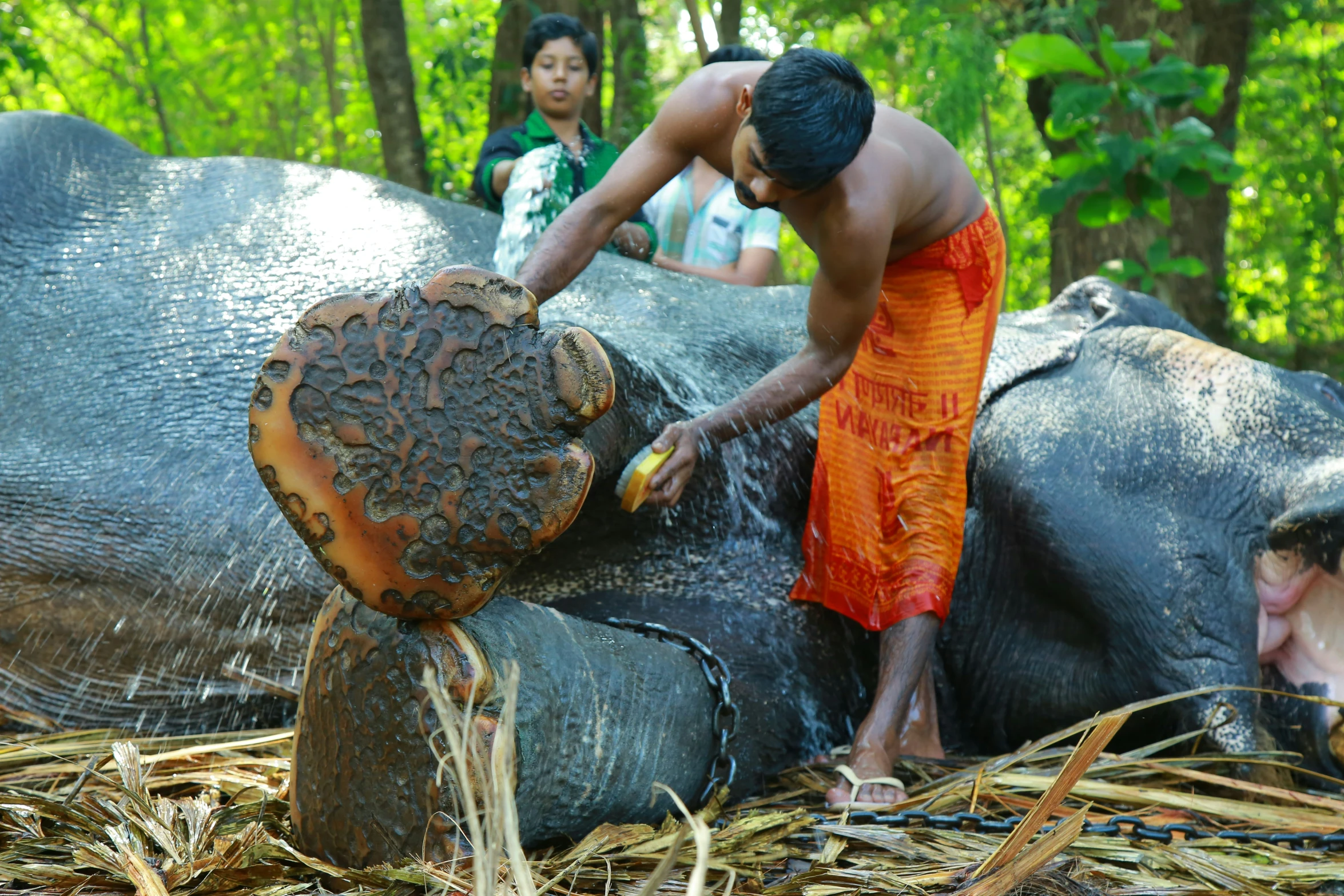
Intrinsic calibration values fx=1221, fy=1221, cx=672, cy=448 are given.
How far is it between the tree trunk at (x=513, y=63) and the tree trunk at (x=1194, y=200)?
1944 mm

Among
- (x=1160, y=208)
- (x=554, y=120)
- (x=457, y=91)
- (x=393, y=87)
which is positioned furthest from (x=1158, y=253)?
(x=457, y=91)

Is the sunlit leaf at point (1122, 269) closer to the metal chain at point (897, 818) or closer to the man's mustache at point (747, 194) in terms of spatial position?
the man's mustache at point (747, 194)

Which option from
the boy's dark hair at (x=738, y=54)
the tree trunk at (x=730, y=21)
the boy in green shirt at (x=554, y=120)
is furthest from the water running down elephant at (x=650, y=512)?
the tree trunk at (x=730, y=21)

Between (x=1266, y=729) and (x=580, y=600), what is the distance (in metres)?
1.10

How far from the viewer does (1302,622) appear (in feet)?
6.40

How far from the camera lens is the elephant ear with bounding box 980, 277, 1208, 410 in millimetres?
2189

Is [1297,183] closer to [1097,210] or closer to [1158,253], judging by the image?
[1158,253]

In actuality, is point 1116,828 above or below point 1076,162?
below

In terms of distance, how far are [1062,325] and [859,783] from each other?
115 cm

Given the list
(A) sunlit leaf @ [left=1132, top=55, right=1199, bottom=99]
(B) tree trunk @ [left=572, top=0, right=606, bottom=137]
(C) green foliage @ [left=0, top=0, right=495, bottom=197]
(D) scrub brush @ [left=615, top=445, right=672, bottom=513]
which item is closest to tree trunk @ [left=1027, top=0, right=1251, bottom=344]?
(A) sunlit leaf @ [left=1132, top=55, right=1199, bottom=99]

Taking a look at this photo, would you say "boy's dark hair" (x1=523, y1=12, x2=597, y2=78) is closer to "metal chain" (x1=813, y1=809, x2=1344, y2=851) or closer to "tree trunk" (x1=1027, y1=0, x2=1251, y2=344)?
"tree trunk" (x1=1027, y1=0, x2=1251, y2=344)

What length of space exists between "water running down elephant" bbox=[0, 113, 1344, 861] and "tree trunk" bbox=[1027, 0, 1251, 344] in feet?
8.54

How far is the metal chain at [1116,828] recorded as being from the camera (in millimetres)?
1541

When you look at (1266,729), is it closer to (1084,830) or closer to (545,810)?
(1084,830)
